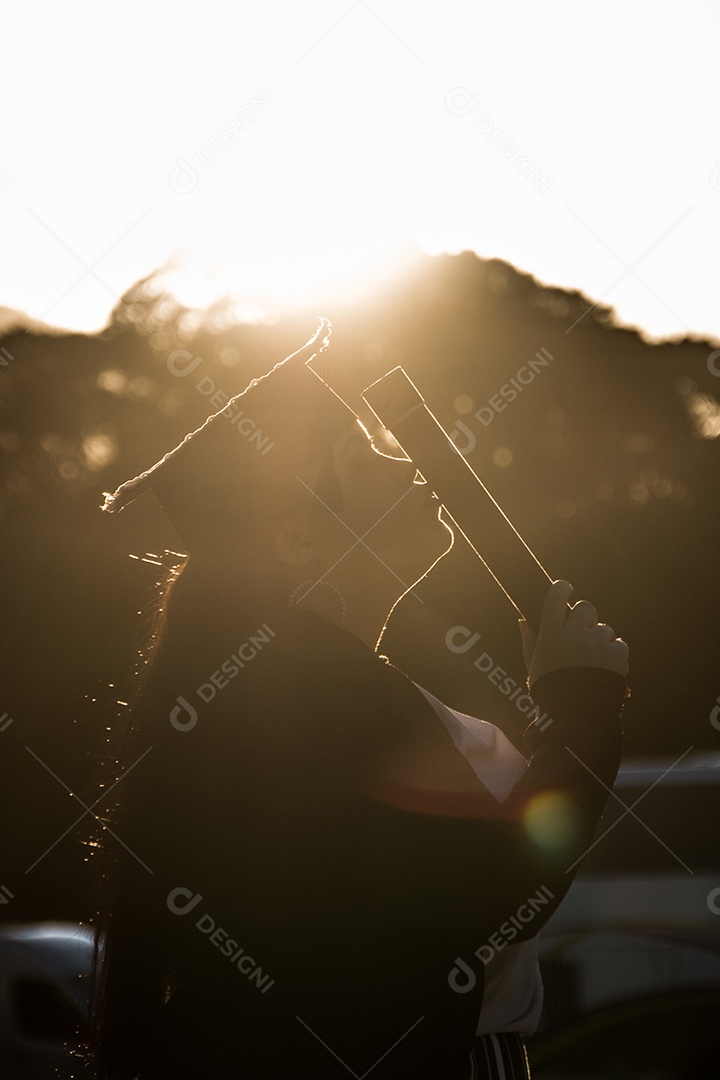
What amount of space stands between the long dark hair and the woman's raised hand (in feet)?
1.41

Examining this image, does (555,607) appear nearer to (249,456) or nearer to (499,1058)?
(249,456)

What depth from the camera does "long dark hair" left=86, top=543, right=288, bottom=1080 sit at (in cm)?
175

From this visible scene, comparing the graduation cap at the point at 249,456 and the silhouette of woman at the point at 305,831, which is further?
the graduation cap at the point at 249,456

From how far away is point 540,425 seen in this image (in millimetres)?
17984

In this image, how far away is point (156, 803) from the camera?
1769 mm

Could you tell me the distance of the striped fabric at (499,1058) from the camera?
5.87 feet

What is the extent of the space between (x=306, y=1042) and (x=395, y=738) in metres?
0.45

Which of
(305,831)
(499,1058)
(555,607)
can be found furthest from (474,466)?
(305,831)

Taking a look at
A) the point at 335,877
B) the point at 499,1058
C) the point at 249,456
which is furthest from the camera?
the point at 249,456

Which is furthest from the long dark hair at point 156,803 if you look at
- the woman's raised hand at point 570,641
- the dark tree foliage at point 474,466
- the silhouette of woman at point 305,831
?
the dark tree foliage at point 474,466

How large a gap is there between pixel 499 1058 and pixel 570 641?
2.17ft

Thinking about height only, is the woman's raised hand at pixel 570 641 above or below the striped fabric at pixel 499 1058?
above

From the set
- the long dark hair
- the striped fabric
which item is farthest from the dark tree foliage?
the striped fabric

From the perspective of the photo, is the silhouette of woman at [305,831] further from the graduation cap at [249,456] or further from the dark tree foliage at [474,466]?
the dark tree foliage at [474,466]
